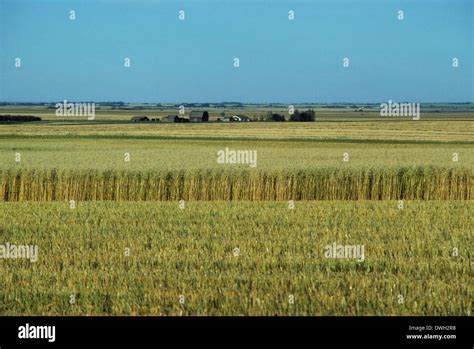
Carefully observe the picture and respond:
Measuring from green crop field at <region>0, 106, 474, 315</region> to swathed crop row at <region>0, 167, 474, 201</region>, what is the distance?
0.03 m

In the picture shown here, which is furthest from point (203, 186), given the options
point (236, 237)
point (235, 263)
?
point (235, 263)

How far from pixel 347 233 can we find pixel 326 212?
2.89 metres

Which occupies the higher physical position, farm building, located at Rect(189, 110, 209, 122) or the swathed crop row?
farm building, located at Rect(189, 110, 209, 122)

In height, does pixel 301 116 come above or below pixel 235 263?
above

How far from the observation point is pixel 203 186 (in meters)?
20.7

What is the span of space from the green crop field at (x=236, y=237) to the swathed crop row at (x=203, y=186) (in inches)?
1.3

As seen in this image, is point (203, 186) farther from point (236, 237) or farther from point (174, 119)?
point (174, 119)

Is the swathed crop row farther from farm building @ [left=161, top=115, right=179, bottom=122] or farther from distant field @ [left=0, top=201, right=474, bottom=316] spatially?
farm building @ [left=161, top=115, right=179, bottom=122]

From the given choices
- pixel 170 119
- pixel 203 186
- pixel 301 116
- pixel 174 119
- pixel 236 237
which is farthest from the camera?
pixel 301 116

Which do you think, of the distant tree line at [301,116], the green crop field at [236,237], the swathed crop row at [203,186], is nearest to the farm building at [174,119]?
the distant tree line at [301,116]

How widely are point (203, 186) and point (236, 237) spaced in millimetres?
8097

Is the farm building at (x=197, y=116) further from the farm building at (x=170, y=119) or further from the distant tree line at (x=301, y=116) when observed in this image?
the distant tree line at (x=301, y=116)

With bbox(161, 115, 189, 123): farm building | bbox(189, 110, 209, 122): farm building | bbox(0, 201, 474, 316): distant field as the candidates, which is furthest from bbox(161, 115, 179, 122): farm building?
bbox(0, 201, 474, 316): distant field

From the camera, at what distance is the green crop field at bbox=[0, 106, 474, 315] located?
872 cm
